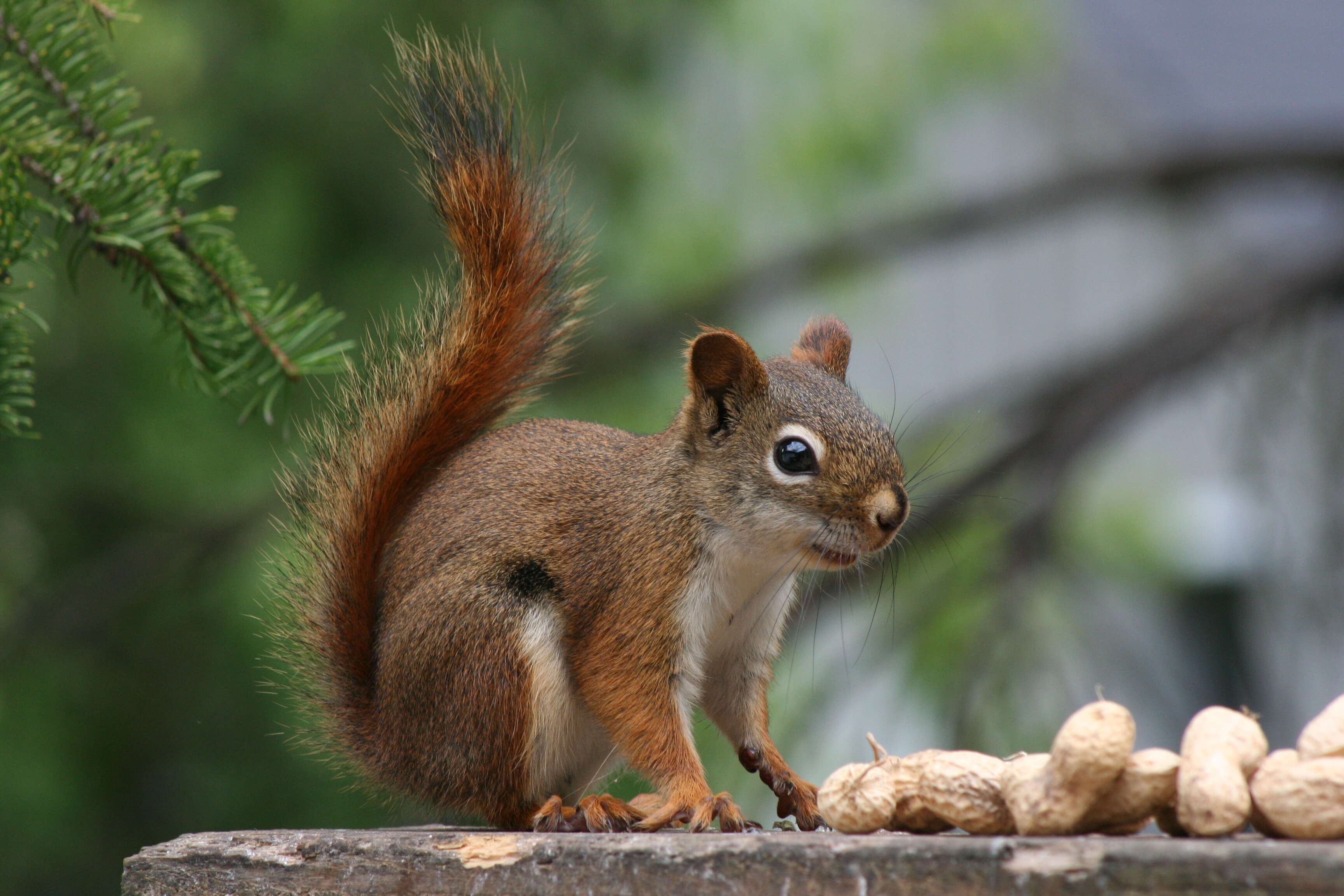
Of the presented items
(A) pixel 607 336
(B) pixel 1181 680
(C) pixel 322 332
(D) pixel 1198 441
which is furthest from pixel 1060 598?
(D) pixel 1198 441

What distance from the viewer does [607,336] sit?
2.65 meters

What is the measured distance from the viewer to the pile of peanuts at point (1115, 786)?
0.91 metres

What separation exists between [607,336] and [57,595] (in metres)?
1.13

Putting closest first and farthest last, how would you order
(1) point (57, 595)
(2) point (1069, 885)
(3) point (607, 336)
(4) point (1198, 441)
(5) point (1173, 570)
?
(2) point (1069, 885) → (1) point (57, 595) → (3) point (607, 336) → (5) point (1173, 570) → (4) point (1198, 441)

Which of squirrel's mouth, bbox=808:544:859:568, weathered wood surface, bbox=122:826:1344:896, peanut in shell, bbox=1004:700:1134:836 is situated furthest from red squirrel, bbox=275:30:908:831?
peanut in shell, bbox=1004:700:1134:836

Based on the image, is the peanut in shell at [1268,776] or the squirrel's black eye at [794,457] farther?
the squirrel's black eye at [794,457]

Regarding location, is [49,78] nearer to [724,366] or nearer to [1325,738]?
[724,366]

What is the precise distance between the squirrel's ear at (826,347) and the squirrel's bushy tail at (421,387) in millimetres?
349

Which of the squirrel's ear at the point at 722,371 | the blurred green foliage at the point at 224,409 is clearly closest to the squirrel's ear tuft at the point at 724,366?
the squirrel's ear at the point at 722,371

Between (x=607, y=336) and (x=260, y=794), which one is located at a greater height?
(x=607, y=336)

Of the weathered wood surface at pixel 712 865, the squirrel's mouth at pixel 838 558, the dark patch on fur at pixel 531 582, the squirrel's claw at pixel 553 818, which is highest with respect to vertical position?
the squirrel's mouth at pixel 838 558

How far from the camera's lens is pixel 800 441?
1.42 meters

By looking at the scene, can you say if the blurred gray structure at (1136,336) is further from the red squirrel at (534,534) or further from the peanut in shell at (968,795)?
the peanut in shell at (968,795)

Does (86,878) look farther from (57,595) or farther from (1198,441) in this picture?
(1198,441)
